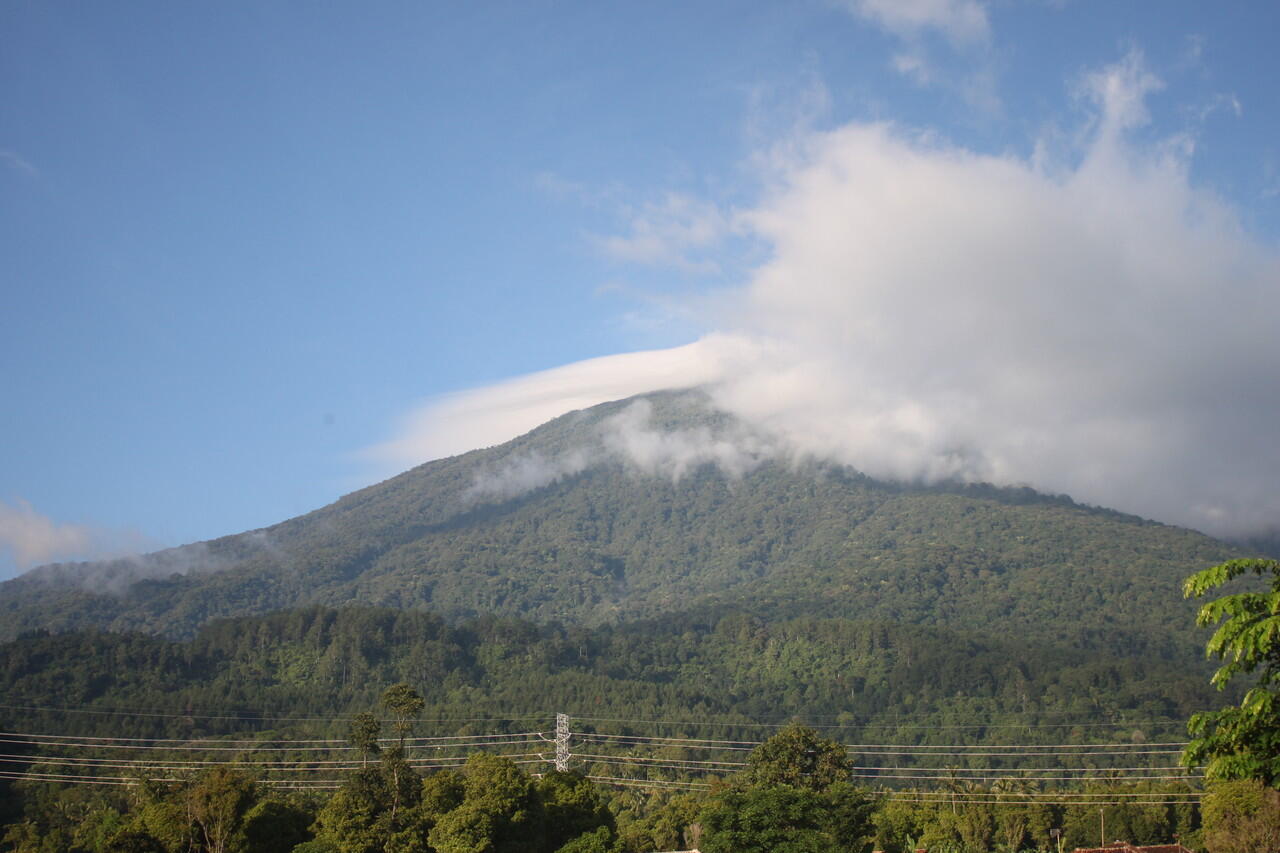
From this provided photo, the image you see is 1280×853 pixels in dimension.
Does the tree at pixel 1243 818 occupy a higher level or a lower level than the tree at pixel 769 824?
higher

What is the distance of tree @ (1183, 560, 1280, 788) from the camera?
523 inches

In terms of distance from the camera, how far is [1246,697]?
13.7m

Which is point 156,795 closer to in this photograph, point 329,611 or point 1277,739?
point 1277,739

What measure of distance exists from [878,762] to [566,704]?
34.0 metres

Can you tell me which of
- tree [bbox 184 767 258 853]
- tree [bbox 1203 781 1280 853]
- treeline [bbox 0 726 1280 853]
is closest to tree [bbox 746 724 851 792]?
treeline [bbox 0 726 1280 853]

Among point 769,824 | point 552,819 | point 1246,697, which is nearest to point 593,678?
point 552,819

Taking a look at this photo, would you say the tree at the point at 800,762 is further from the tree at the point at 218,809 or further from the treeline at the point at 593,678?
the treeline at the point at 593,678

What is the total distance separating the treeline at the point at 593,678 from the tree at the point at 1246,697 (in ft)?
307

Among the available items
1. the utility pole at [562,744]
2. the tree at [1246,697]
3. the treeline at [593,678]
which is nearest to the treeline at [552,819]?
the utility pole at [562,744]

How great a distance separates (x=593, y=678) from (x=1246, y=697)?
118 m

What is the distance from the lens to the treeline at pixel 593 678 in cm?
10788

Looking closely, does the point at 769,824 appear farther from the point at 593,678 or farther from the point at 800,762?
the point at 593,678

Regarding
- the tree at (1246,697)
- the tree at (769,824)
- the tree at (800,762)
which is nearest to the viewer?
the tree at (1246,697)

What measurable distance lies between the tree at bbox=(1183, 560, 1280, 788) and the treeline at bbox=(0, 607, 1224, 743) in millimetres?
93518
